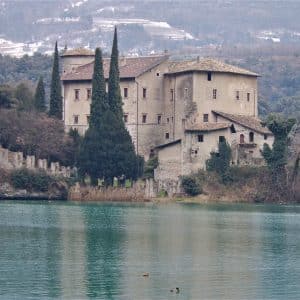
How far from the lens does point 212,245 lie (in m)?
63.2

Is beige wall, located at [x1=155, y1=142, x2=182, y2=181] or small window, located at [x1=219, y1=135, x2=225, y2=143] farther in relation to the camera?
small window, located at [x1=219, y1=135, x2=225, y2=143]

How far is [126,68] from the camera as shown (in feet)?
347

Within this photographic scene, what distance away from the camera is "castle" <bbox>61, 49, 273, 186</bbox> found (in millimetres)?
98625

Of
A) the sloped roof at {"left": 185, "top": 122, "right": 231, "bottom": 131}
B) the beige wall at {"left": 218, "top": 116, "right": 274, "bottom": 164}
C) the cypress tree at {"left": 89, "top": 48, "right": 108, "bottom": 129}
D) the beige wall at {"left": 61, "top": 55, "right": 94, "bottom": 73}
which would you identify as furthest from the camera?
the beige wall at {"left": 61, "top": 55, "right": 94, "bottom": 73}

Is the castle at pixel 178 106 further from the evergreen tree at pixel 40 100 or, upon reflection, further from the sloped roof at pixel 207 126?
the evergreen tree at pixel 40 100

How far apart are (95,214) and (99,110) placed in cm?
1672

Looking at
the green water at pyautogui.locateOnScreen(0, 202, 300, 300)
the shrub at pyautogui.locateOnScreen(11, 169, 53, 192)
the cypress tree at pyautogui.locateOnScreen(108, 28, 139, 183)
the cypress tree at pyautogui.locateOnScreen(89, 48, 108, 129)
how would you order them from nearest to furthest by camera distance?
the green water at pyautogui.locateOnScreen(0, 202, 300, 300) < the shrub at pyautogui.locateOnScreen(11, 169, 53, 192) < the cypress tree at pyautogui.locateOnScreen(108, 28, 139, 183) < the cypress tree at pyautogui.locateOnScreen(89, 48, 108, 129)

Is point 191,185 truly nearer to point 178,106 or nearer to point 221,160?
point 221,160

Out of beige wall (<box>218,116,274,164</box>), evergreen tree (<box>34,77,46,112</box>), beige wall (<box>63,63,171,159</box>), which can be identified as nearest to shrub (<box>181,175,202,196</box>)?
beige wall (<box>218,116,274,164</box>)

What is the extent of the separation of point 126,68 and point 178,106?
15.4 feet

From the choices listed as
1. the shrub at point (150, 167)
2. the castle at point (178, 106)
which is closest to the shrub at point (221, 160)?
the castle at point (178, 106)

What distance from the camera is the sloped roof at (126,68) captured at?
104 m

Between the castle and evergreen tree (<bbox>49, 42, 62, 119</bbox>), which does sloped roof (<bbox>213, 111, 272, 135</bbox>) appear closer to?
the castle

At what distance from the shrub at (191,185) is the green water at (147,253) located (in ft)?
33.1
